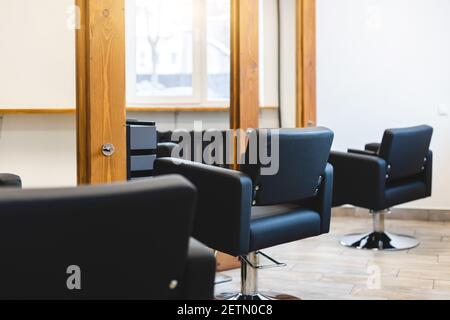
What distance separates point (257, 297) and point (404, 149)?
1.63 meters

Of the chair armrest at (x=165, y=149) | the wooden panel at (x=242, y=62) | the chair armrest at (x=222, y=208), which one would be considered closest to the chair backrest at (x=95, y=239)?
the chair armrest at (x=222, y=208)

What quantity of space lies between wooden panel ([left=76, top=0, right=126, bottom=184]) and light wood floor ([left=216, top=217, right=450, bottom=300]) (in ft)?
3.42

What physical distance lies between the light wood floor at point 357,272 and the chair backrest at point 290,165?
2.42 ft

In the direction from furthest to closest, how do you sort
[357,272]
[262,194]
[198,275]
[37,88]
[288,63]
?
[288,63]
[357,272]
[262,194]
[37,88]
[198,275]

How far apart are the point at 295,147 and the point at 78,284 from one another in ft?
4.76

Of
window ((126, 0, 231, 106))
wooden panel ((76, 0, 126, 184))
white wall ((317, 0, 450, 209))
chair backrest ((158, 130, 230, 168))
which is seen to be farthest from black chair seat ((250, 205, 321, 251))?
white wall ((317, 0, 450, 209))

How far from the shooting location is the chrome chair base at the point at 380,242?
4.16 metres

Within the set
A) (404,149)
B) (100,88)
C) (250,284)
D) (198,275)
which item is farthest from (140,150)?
(404,149)

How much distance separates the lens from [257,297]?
2959 mm

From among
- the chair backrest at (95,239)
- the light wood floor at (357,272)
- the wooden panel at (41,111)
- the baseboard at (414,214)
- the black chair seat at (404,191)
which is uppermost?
the wooden panel at (41,111)

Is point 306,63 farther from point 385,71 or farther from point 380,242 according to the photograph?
point 380,242

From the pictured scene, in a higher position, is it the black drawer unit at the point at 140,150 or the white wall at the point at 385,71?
the white wall at the point at 385,71

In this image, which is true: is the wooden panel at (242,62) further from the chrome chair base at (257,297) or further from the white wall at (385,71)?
the white wall at (385,71)

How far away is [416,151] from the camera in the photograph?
13.3 feet
